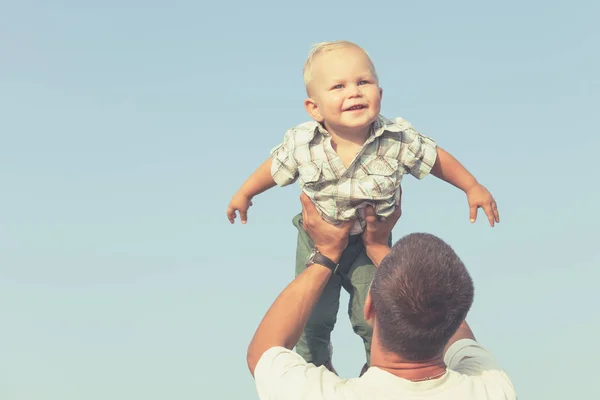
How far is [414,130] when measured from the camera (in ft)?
21.8

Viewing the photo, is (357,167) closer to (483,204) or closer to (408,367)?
(483,204)

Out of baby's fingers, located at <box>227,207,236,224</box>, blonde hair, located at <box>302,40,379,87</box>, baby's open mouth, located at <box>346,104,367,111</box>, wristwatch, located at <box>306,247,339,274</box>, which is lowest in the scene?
wristwatch, located at <box>306,247,339,274</box>

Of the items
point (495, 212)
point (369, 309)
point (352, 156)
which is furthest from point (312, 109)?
point (369, 309)

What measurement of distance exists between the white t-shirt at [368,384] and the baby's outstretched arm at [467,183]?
93.5 inches

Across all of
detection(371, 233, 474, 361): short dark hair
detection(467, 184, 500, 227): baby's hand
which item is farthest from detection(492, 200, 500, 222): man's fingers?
detection(371, 233, 474, 361): short dark hair

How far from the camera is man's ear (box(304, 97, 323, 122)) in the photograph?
6.55 meters

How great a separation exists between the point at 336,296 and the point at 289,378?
2.99m

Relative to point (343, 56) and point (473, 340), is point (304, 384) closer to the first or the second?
point (473, 340)

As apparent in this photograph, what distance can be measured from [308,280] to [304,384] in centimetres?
162

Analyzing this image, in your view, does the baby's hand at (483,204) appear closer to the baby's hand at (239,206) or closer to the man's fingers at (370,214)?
the man's fingers at (370,214)

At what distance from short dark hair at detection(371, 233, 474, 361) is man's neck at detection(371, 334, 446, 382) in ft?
0.12

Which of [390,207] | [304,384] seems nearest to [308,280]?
[390,207]

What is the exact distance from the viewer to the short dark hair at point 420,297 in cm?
383

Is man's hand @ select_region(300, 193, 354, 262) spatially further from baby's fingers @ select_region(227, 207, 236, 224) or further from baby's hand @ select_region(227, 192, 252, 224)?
baby's fingers @ select_region(227, 207, 236, 224)
